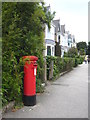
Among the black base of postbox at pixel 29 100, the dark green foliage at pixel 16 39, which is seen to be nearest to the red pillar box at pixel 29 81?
the black base of postbox at pixel 29 100

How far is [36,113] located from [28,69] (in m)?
1.28

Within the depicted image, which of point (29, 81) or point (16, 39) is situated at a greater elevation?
point (16, 39)

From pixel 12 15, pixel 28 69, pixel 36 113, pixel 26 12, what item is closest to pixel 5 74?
pixel 28 69

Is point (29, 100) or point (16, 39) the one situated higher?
point (16, 39)

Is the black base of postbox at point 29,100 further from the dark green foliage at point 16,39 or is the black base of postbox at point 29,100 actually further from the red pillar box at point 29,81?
the dark green foliage at point 16,39

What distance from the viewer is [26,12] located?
17.4 ft

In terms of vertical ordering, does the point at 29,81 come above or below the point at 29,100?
above

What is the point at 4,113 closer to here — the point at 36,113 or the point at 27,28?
the point at 36,113

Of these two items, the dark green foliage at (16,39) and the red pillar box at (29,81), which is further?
the red pillar box at (29,81)

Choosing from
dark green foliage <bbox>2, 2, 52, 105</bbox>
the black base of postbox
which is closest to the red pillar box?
the black base of postbox

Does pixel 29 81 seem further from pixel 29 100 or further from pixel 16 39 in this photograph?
pixel 16 39

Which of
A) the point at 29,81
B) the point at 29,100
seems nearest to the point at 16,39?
the point at 29,81

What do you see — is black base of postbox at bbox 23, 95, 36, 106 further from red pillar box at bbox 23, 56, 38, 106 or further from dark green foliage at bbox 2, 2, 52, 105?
dark green foliage at bbox 2, 2, 52, 105

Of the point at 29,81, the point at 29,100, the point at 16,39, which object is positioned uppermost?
the point at 16,39
